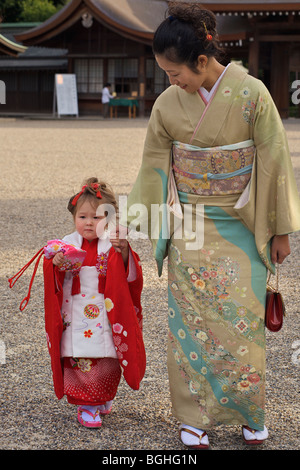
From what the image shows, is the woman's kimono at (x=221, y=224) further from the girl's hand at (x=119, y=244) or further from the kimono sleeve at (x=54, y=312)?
the kimono sleeve at (x=54, y=312)

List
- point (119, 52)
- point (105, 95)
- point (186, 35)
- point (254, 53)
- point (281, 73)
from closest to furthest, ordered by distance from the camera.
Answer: point (186, 35) < point (254, 53) < point (281, 73) < point (105, 95) < point (119, 52)

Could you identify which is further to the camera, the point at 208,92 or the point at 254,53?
the point at 254,53

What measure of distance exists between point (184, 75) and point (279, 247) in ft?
2.10

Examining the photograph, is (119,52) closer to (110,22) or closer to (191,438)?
(110,22)

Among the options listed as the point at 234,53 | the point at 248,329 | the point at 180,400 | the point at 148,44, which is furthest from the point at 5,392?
the point at 234,53

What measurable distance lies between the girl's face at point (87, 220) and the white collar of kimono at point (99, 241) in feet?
0.09

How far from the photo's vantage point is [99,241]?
7.58 feet

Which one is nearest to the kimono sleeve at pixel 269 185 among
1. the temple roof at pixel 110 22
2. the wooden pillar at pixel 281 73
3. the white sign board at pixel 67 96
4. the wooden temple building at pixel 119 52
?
the wooden temple building at pixel 119 52

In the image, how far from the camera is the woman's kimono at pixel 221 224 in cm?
204

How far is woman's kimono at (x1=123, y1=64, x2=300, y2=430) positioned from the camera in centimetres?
204

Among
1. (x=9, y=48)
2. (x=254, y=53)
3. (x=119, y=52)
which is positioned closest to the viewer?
(x=254, y=53)

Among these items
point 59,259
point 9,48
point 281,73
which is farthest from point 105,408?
point 9,48

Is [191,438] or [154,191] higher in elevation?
[154,191]
